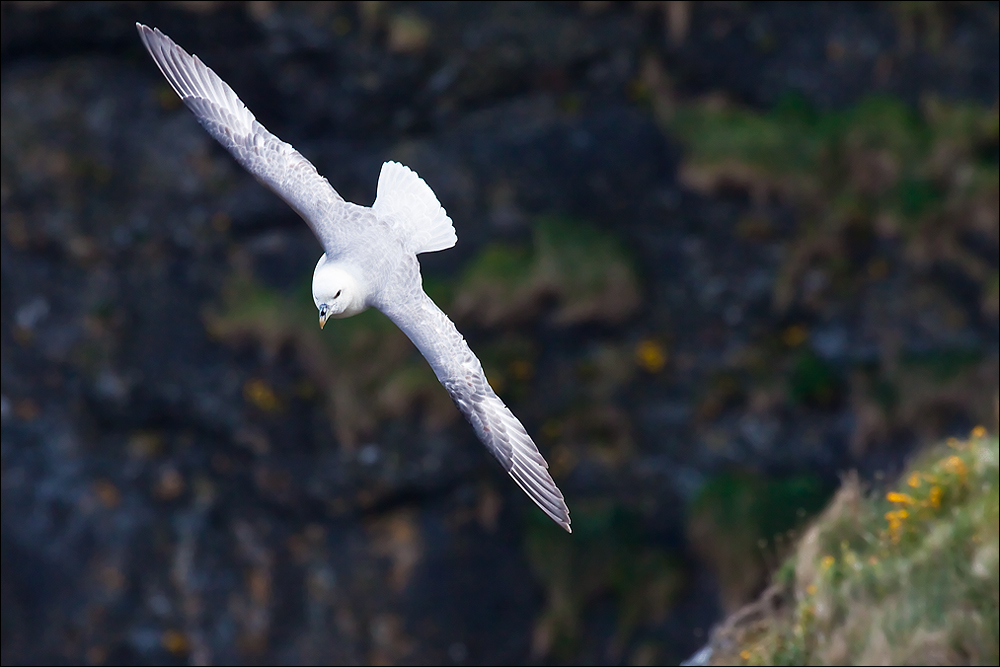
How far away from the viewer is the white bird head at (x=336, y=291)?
4555 mm

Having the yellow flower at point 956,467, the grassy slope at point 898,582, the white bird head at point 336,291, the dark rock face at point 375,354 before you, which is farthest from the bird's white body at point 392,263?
the dark rock face at point 375,354

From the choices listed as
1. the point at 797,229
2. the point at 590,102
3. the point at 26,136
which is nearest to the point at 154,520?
the point at 26,136

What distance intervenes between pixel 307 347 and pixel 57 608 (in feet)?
9.57

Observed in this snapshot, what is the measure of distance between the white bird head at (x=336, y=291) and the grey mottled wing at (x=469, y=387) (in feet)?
1.01

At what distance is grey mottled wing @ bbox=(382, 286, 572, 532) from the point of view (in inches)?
194

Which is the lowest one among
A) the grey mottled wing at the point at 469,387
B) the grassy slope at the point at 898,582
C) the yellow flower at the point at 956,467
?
the grassy slope at the point at 898,582

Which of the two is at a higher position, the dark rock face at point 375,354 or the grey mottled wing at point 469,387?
the dark rock face at point 375,354

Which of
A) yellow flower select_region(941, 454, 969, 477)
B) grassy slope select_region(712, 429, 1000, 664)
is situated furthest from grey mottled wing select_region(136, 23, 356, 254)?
yellow flower select_region(941, 454, 969, 477)

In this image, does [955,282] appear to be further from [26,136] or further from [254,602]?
[26,136]

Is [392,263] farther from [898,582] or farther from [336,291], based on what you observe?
[898,582]

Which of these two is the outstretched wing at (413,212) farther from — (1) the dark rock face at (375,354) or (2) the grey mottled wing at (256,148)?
(1) the dark rock face at (375,354)

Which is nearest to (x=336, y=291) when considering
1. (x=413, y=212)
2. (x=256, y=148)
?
(x=413, y=212)

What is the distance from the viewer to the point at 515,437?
5035 millimetres

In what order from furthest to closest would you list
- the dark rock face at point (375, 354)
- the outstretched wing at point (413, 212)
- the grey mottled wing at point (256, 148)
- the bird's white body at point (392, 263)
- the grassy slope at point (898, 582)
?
the dark rock face at point (375, 354), the outstretched wing at point (413, 212), the grey mottled wing at point (256, 148), the bird's white body at point (392, 263), the grassy slope at point (898, 582)
